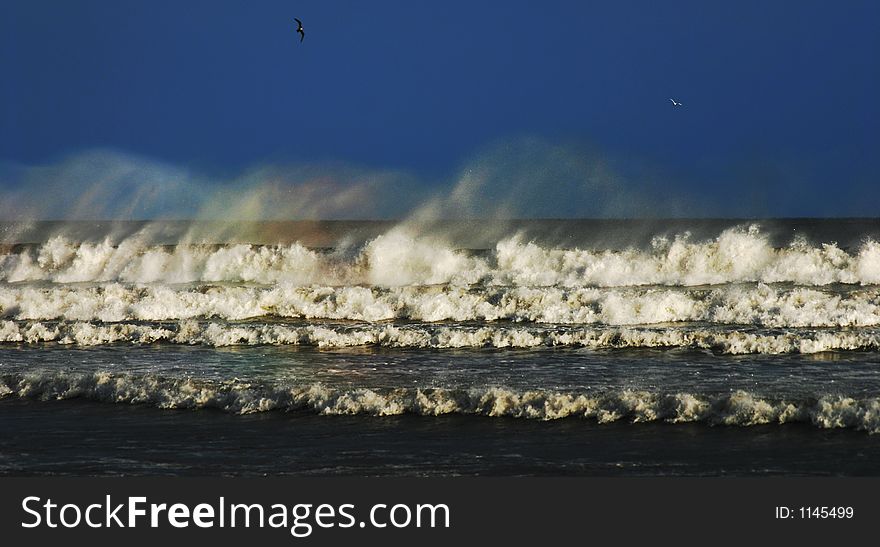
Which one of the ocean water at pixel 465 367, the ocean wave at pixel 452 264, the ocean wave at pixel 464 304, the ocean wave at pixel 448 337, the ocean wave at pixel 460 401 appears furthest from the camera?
the ocean wave at pixel 452 264

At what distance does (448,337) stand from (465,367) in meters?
2.41

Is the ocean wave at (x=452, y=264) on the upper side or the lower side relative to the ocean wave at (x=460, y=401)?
upper

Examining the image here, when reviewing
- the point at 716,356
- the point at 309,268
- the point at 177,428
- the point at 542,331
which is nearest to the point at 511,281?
the point at 309,268

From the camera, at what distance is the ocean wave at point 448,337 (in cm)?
1470

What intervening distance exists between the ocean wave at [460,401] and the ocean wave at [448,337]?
4.14 m

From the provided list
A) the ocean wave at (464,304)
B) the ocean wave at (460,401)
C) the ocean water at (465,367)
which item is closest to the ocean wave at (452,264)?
the ocean water at (465,367)

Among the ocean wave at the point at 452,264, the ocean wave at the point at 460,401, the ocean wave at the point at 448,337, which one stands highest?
the ocean wave at the point at 452,264

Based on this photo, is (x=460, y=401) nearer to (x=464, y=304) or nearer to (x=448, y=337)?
(x=448, y=337)

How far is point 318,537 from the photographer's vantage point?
6559 millimetres

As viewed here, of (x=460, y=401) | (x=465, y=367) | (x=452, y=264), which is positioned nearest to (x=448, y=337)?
(x=465, y=367)

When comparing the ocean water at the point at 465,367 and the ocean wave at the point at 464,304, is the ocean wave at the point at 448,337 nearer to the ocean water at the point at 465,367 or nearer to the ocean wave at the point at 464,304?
the ocean water at the point at 465,367

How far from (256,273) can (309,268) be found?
167 cm

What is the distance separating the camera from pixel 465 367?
13.7 m

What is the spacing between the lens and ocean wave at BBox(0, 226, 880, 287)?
24.1 m
